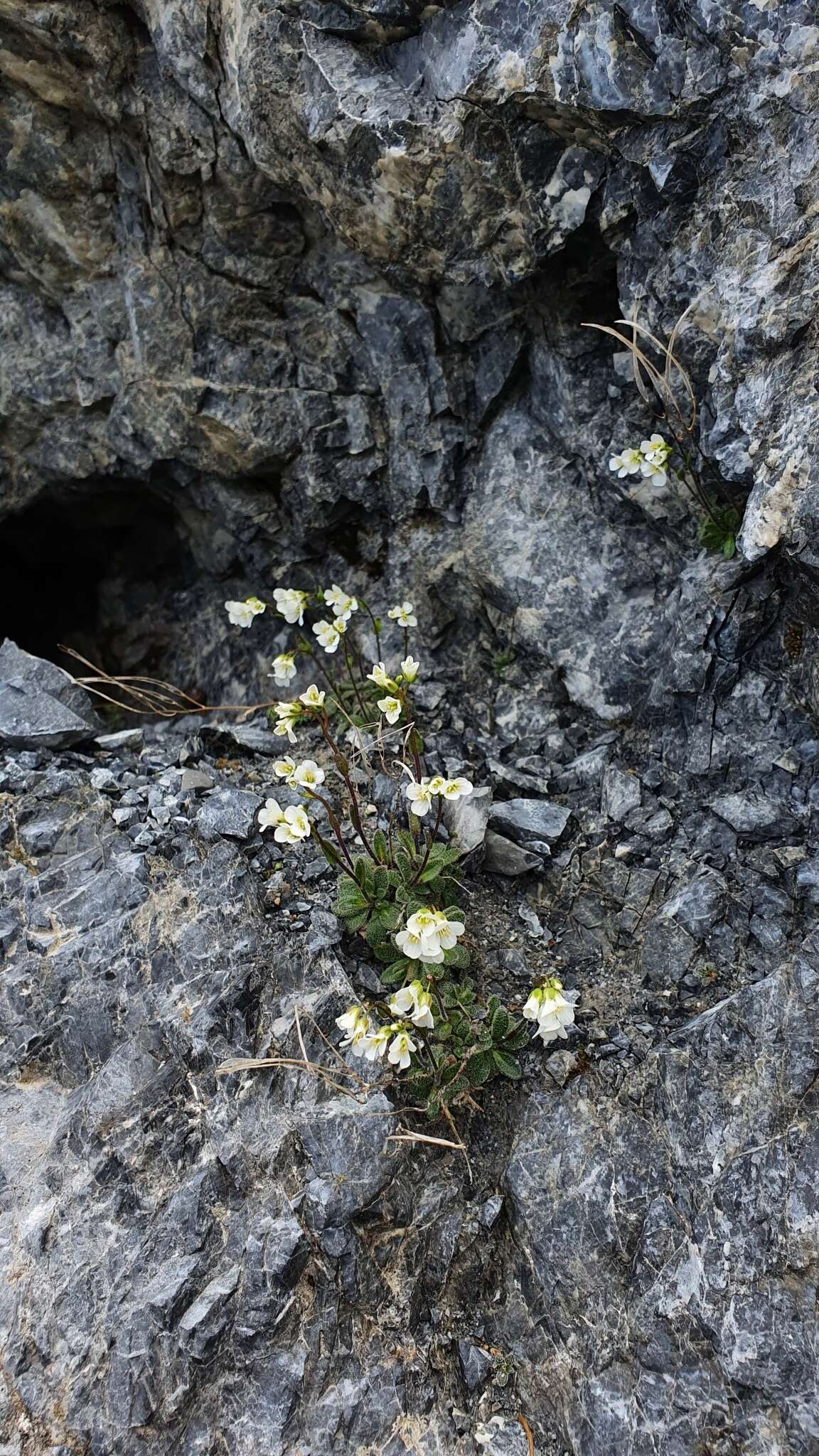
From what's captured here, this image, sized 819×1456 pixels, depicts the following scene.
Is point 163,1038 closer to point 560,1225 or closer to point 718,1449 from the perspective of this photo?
point 560,1225

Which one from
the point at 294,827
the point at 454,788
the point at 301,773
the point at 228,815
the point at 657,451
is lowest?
the point at 228,815

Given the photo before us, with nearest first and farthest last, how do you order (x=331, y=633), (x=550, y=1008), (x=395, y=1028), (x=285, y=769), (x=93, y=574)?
1. (x=550, y=1008)
2. (x=395, y=1028)
3. (x=285, y=769)
4. (x=331, y=633)
5. (x=93, y=574)

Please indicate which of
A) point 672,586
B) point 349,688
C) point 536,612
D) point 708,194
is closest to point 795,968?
point 672,586

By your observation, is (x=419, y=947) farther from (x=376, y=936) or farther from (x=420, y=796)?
(x=420, y=796)

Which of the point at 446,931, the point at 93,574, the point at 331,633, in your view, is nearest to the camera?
the point at 446,931

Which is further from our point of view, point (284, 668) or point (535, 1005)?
point (284, 668)

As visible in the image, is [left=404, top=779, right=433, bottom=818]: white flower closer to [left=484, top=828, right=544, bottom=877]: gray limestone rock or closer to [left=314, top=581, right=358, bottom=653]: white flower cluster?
[left=484, top=828, right=544, bottom=877]: gray limestone rock

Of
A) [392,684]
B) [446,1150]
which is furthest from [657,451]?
[446,1150]

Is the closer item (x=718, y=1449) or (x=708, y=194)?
(x=718, y=1449)
